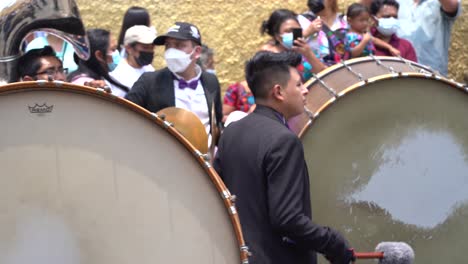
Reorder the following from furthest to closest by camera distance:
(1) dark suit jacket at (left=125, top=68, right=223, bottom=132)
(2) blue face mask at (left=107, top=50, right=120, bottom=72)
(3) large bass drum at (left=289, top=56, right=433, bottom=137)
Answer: (2) blue face mask at (left=107, top=50, right=120, bottom=72)
(1) dark suit jacket at (left=125, top=68, right=223, bottom=132)
(3) large bass drum at (left=289, top=56, right=433, bottom=137)

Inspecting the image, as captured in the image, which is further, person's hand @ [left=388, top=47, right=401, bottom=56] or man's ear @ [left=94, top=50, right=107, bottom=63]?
person's hand @ [left=388, top=47, right=401, bottom=56]

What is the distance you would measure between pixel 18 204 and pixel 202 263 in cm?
72

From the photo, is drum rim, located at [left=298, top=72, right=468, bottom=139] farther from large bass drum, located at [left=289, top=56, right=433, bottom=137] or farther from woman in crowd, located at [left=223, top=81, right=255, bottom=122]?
woman in crowd, located at [left=223, top=81, right=255, bottom=122]

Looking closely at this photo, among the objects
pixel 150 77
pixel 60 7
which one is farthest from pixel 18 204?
pixel 150 77

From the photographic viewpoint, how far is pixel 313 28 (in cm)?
748

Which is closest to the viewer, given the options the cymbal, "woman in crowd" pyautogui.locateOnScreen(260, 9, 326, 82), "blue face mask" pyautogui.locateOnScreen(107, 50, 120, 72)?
the cymbal

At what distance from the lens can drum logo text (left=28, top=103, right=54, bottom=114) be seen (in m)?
3.80

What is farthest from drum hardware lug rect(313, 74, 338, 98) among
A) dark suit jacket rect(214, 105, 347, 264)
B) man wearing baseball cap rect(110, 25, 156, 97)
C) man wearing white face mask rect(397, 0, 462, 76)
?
man wearing white face mask rect(397, 0, 462, 76)

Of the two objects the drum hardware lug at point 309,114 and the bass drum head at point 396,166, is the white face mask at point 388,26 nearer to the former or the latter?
the bass drum head at point 396,166

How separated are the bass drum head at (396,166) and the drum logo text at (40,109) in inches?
72.4

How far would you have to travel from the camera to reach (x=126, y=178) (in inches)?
155

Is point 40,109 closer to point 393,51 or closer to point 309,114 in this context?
point 309,114

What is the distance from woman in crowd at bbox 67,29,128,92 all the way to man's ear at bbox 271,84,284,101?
1.78m

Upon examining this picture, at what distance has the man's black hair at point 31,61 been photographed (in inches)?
209
